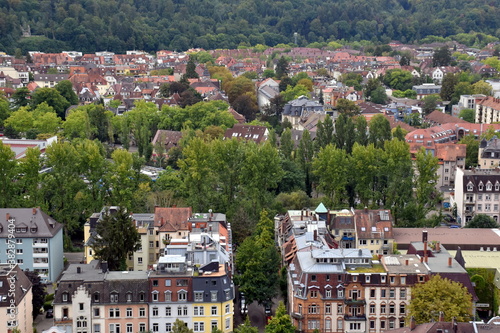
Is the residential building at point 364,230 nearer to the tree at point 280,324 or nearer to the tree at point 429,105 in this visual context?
the tree at point 280,324

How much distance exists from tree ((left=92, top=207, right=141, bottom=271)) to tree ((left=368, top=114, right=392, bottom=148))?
22981 mm

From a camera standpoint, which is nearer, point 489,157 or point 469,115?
point 489,157

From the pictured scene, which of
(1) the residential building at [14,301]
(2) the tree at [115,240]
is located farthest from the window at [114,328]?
(2) the tree at [115,240]

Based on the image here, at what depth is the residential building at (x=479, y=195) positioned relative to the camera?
46.7 metres

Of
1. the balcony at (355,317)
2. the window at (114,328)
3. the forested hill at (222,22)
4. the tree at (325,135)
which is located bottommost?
the window at (114,328)

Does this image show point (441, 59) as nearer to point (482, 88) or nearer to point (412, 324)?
point (482, 88)

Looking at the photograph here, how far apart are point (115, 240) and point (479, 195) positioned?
23152 mm

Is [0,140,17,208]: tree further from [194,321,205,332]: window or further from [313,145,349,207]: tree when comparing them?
[313,145,349,207]: tree

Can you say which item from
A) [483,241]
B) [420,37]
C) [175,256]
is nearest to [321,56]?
[420,37]

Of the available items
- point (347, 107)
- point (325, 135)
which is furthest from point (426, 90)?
point (325, 135)

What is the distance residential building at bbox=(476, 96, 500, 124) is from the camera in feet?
235

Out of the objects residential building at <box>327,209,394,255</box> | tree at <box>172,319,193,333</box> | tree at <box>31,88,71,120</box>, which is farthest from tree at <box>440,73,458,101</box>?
tree at <box>172,319,193,333</box>

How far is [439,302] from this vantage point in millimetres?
29875

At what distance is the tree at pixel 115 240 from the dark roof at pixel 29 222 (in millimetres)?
3514
